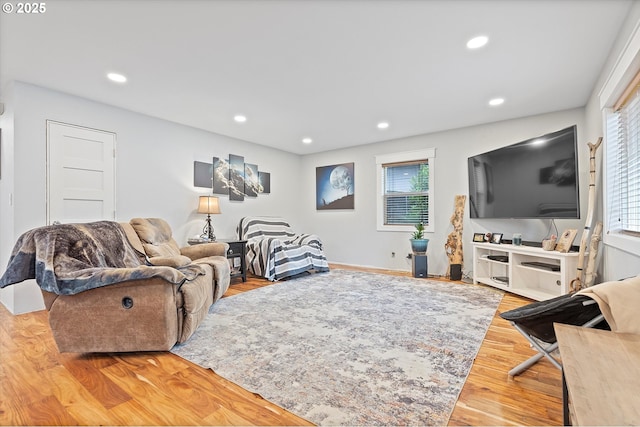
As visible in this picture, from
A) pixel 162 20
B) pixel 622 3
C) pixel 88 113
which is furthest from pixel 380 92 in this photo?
pixel 88 113

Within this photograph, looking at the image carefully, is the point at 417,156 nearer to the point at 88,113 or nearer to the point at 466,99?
the point at 466,99

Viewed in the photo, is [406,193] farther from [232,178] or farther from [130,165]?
[130,165]

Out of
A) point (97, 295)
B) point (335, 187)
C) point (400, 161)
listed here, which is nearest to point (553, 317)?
Result: point (97, 295)

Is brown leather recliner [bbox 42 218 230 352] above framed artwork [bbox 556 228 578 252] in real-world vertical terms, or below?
below

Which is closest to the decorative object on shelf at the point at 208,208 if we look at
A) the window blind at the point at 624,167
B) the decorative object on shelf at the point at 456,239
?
the decorative object on shelf at the point at 456,239

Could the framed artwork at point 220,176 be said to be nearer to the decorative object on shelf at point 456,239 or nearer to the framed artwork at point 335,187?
the framed artwork at point 335,187

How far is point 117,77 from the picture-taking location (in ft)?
8.93

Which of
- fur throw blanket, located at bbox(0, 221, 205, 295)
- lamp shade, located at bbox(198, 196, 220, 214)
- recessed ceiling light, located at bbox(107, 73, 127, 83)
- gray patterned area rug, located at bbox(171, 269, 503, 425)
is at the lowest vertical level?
gray patterned area rug, located at bbox(171, 269, 503, 425)

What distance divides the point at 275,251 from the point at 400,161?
8.48 ft

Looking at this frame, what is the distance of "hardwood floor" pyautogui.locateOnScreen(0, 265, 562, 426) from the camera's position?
4.28 ft

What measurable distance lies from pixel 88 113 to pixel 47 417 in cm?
310

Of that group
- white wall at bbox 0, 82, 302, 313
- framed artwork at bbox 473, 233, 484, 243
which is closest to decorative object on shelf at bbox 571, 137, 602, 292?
framed artwork at bbox 473, 233, 484, 243

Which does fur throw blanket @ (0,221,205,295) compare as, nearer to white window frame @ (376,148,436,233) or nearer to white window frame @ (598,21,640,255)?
white window frame @ (598,21,640,255)

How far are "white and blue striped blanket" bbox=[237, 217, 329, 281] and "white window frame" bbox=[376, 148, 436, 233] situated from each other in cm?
130
